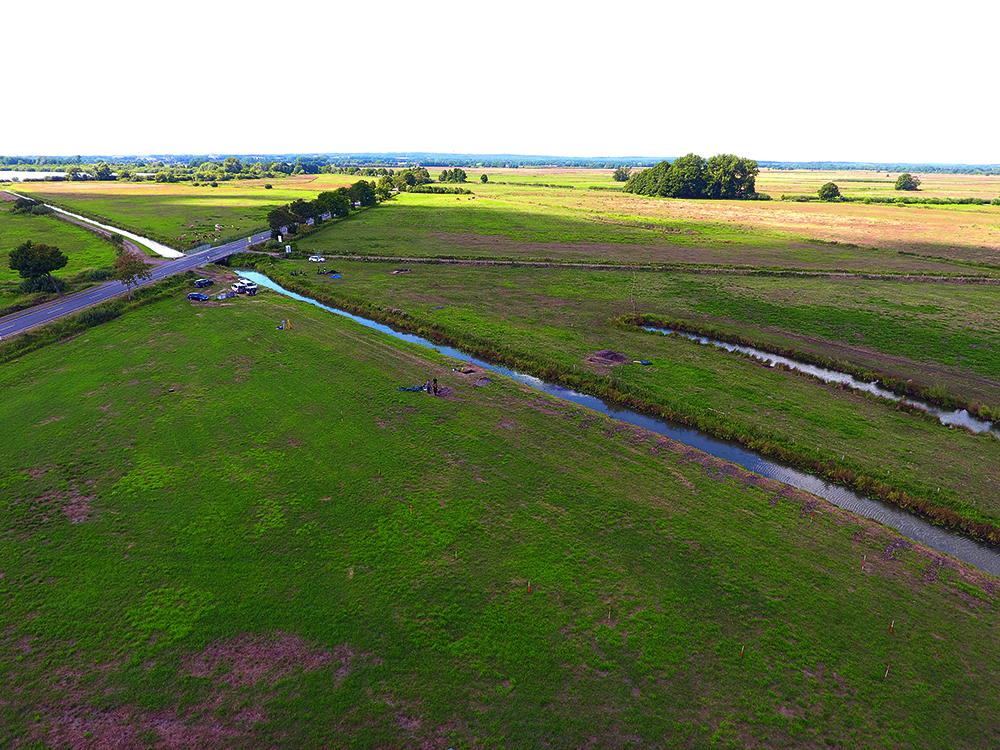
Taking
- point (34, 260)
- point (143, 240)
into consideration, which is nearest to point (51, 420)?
point (34, 260)

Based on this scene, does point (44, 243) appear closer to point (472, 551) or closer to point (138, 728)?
point (138, 728)

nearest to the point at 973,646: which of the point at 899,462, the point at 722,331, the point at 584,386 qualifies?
the point at 899,462

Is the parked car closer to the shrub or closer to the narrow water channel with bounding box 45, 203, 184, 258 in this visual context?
the shrub

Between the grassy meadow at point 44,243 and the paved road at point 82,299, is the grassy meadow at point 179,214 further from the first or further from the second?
the paved road at point 82,299

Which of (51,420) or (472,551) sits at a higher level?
(51,420)

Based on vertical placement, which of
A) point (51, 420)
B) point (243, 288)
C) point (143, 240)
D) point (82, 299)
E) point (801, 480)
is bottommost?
point (801, 480)

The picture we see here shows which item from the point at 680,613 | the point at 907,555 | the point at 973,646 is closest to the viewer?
the point at 973,646

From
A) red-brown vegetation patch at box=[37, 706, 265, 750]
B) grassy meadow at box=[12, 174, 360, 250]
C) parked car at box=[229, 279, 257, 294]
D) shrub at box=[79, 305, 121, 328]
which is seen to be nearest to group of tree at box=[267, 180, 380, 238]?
grassy meadow at box=[12, 174, 360, 250]

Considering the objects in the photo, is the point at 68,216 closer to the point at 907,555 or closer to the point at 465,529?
the point at 465,529
